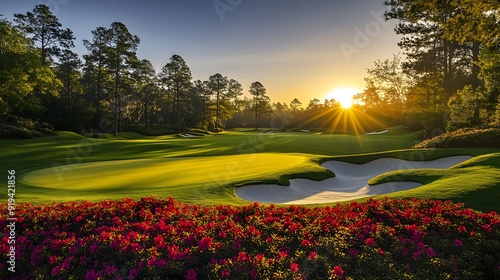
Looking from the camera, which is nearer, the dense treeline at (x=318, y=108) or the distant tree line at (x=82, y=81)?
the dense treeline at (x=318, y=108)

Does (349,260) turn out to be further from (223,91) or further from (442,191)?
(223,91)

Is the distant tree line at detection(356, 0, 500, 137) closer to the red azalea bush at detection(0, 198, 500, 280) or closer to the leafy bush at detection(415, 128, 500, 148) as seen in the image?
the leafy bush at detection(415, 128, 500, 148)

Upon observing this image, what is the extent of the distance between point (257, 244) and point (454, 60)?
2651 inches

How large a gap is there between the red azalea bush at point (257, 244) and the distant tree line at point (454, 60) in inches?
366

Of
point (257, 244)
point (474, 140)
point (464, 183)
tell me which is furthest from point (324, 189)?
point (474, 140)

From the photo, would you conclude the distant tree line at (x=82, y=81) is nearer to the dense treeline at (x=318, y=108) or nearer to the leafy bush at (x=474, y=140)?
the dense treeline at (x=318, y=108)

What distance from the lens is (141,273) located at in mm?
4336

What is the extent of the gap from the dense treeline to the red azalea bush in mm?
10108

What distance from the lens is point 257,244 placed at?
17.3ft

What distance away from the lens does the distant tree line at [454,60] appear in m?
12.0

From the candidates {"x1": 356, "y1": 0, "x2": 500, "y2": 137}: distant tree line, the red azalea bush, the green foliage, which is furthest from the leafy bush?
the green foliage

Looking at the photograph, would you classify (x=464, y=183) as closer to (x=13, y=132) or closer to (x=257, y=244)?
(x=257, y=244)

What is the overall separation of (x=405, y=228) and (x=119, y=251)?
5663 millimetres

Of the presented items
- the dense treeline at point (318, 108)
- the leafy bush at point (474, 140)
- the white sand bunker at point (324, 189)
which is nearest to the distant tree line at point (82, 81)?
the dense treeline at point (318, 108)
